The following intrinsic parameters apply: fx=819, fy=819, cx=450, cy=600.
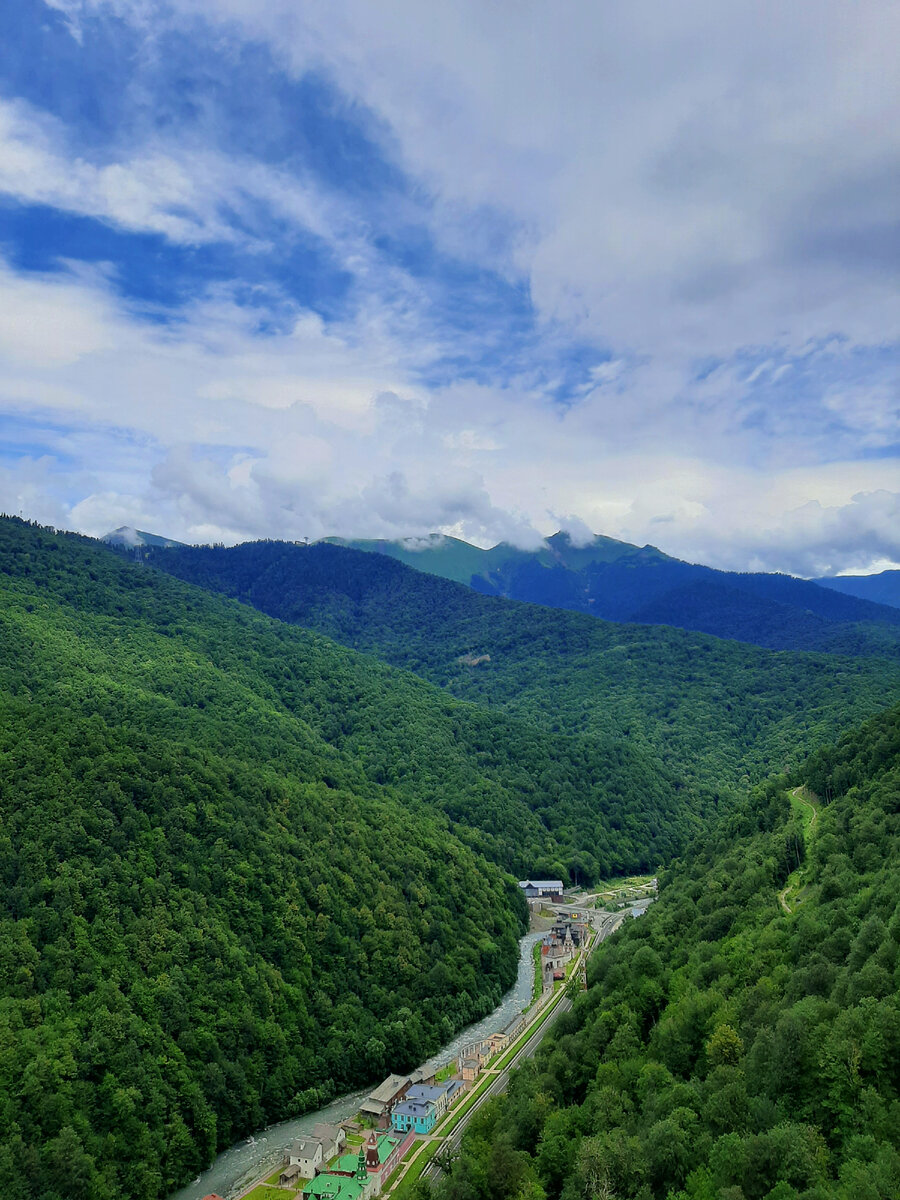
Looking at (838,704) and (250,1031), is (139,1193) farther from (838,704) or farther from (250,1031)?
(838,704)

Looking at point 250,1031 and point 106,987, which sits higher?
point 106,987

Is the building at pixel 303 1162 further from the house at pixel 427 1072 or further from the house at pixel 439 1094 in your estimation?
the house at pixel 427 1072

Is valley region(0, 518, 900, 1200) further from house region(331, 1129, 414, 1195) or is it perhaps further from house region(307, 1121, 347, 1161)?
house region(307, 1121, 347, 1161)

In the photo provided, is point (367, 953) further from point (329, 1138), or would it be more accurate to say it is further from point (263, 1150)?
Answer: point (329, 1138)

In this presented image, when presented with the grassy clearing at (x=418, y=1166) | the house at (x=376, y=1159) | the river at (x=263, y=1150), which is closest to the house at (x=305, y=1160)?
the house at (x=376, y=1159)

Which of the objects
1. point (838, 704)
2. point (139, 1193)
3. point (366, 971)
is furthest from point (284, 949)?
point (838, 704)

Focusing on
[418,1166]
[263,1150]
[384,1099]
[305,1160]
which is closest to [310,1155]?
[305,1160]
